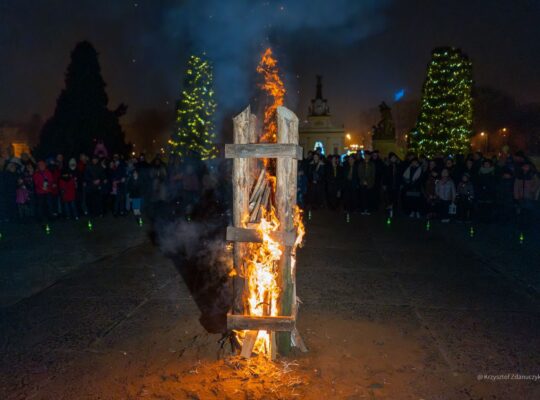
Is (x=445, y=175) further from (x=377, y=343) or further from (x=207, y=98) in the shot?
(x=207, y=98)

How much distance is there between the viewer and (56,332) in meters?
5.16

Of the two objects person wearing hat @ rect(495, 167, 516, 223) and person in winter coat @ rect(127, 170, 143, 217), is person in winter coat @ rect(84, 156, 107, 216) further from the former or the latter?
person wearing hat @ rect(495, 167, 516, 223)

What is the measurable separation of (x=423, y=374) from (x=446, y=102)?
31.1 meters

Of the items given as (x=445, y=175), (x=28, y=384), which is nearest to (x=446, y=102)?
(x=445, y=175)

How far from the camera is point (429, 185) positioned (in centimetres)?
1364

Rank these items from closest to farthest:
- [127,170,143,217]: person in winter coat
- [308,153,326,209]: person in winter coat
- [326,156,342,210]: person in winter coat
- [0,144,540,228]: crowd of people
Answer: [0,144,540,228]: crowd of people
[127,170,143,217]: person in winter coat
[326,156,342,210]: person in winter coat
[308,153,326,209]: person in winter coat

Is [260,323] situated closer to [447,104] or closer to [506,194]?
[506,194]

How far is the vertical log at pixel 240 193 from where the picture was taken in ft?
14.3

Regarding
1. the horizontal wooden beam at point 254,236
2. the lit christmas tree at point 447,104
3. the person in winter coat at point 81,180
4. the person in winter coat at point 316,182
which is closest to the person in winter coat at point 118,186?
the person in winter coat at point 81,180

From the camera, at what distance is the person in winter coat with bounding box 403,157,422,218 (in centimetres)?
1405

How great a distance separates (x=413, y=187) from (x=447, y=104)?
67.5 feet

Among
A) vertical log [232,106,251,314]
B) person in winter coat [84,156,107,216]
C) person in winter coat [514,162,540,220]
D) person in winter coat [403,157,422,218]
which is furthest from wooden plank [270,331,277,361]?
person in winter coat [84,156,107,216]

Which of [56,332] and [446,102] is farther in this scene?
[446,102]

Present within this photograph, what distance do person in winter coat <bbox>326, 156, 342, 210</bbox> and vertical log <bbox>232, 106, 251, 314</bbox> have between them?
11.6 m
